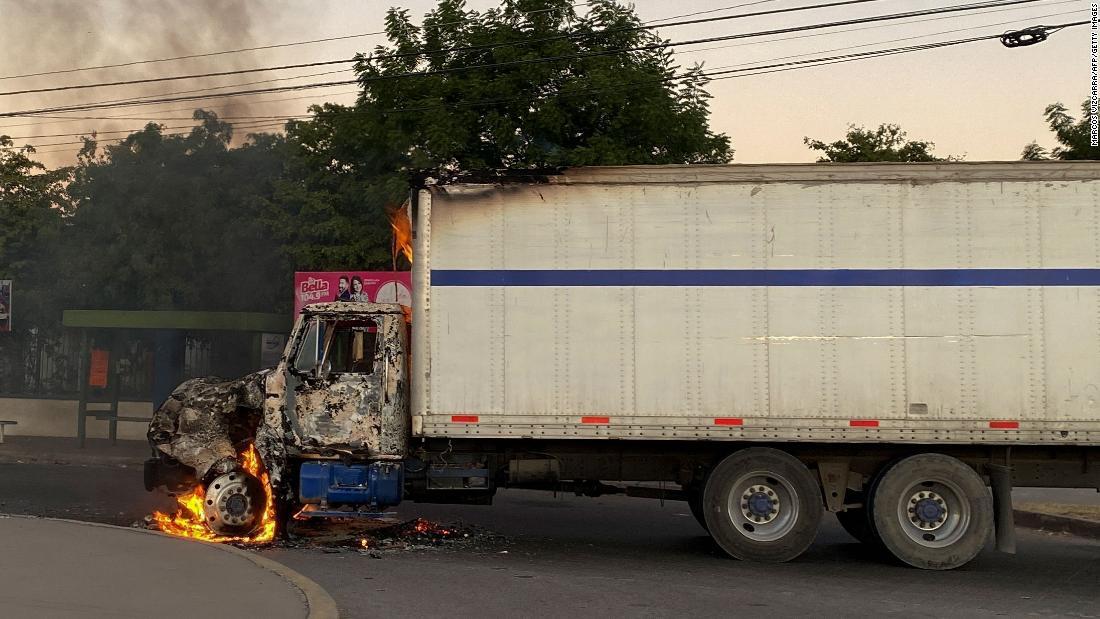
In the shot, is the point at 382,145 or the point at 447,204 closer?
the point at 447,204

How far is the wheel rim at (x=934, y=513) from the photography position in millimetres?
10539

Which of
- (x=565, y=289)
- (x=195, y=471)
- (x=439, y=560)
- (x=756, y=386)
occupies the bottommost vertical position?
(x=439, y=560)

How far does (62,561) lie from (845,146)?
2169 centimetres

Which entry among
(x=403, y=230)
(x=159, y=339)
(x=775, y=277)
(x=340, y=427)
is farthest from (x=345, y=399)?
(x=159, y=339)

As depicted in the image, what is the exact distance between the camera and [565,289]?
1078 centimetres

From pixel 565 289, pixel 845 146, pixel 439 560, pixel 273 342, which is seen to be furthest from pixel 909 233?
pixel 845 146

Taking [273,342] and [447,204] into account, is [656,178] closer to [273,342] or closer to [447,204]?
[447,204]

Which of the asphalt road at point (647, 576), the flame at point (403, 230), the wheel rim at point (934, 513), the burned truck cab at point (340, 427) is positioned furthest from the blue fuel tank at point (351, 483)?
the wheel rim at point (934, 513)

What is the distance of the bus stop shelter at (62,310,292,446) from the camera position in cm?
2142

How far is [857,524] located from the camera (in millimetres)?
11734

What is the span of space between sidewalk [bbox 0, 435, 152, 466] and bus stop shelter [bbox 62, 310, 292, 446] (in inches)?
17.1

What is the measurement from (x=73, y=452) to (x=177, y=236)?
32.4 ft

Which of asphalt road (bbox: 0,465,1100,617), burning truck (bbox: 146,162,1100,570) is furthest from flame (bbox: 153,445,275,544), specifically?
asphalt road (bbox: 0,465,1100,617)

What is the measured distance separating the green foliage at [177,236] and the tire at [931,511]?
65.3 ft
